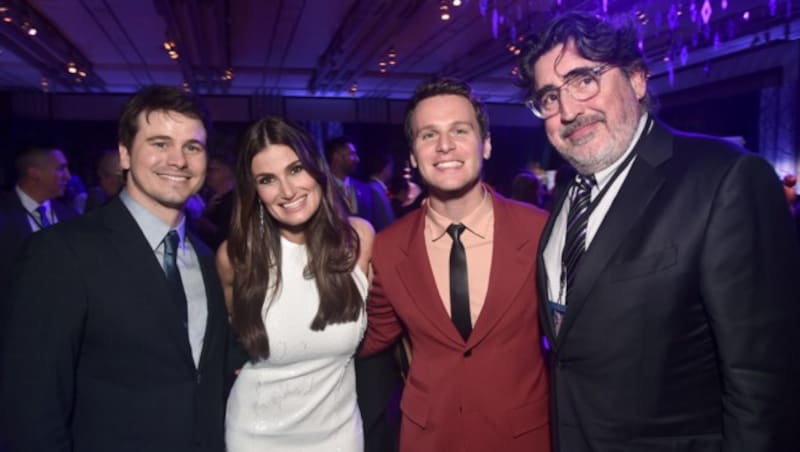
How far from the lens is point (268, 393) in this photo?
2.12m

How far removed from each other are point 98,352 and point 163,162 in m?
0.68

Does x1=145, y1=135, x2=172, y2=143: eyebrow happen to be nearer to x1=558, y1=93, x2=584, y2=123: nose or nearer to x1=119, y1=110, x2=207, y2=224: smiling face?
x1=119, y1=110, x2=207, y2=224: smiling face

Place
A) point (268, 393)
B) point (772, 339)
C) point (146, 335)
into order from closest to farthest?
1. point (772, 339)
2. point (146, 335)
3. point (268, 393)

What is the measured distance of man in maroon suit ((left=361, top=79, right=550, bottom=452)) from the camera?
1871mm

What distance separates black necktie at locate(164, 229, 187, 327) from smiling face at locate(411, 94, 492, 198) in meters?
0.98

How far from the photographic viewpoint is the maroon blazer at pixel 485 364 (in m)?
1.86

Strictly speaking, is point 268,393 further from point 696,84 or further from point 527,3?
point 696,84

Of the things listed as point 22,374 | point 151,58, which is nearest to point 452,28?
point 151,58

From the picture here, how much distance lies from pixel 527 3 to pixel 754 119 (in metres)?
5.56

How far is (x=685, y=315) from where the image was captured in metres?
1.34

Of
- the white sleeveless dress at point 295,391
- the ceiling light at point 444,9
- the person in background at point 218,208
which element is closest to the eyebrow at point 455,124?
the white sleeveless dress at point 295,391

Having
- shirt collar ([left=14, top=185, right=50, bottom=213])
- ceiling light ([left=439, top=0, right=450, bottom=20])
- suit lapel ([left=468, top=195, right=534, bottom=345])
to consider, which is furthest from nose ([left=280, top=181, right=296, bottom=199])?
ceiling light ([left=439, top=0, right=450, bottom=20])

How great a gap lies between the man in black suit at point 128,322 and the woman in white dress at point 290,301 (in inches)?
6.9

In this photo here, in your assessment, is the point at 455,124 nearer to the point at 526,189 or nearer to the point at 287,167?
the point at 287,167
